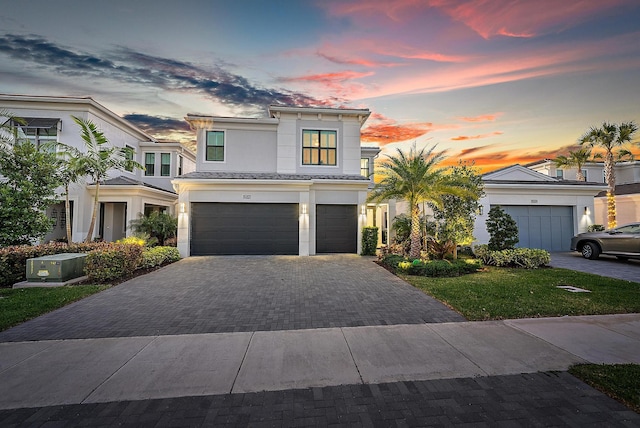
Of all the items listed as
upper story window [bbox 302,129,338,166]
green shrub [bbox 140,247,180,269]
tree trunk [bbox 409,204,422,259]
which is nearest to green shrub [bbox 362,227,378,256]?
tree trunk [bbox 409,204,422,259]

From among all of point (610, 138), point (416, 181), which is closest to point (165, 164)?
point (416, 181)

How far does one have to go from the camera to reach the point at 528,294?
6711 millimetres

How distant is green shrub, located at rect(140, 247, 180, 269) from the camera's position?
10.1 m

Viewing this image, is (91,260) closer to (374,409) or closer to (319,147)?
(374,409)

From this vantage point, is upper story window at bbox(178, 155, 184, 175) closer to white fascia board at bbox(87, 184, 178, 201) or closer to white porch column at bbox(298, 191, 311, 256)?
white fascia board at bbox(87, 184, 178, 201)

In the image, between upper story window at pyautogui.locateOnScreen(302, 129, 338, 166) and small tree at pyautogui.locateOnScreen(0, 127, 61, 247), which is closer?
small tree at pyautogui.locateOnScreen(0, 127, 61, 247)

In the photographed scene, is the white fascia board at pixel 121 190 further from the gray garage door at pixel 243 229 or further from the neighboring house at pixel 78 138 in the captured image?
the gray garage door at pixel 243 229

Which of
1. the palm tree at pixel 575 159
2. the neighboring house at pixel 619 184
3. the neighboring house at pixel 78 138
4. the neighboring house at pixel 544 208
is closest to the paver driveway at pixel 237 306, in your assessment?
the neighboring house at pixel 78 138

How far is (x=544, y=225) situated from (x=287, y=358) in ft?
57.2

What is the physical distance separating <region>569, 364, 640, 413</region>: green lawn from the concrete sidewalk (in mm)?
202

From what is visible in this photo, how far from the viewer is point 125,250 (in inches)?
354

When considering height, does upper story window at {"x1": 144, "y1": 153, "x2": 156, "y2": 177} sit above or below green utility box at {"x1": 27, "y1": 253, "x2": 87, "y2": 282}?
above

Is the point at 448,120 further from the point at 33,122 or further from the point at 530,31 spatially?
the point at 33,122

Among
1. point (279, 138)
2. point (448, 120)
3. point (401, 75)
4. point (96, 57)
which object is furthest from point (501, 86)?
point (96, 57)
